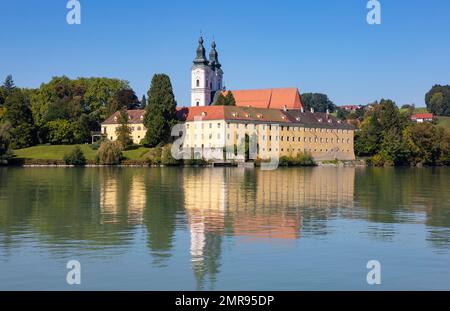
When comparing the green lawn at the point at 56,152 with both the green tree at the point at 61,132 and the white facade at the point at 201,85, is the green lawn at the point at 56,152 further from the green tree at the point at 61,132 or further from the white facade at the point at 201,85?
the white facade at the point at 201,85

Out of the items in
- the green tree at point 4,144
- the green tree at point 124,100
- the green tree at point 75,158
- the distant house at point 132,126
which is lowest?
the green tree at point 75,158

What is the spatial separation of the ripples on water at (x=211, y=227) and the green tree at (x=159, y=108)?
5923 centimetres

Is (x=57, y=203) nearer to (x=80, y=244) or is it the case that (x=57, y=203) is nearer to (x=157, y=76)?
(x=80, y=244)

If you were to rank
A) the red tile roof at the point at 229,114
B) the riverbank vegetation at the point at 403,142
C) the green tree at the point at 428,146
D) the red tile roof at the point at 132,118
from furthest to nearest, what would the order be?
the red tile roof at the point at 132,118 → the green tree at the point at 428,146 → the riverbank vegetation at the point at 403,142 → the red tile roof at the point at 229,114

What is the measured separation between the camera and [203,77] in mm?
149375

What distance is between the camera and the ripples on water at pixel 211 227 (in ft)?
67.8

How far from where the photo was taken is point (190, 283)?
17484mm

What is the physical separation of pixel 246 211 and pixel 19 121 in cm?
8305

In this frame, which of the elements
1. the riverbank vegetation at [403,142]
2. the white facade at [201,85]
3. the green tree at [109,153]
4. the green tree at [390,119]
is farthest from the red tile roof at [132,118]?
the green tree at [390,119]

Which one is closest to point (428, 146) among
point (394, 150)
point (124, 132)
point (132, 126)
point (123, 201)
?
point (394, 150)

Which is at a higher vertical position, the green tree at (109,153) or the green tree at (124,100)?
the green tree at (124,100)

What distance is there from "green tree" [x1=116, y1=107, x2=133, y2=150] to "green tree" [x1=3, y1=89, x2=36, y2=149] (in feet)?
45.0

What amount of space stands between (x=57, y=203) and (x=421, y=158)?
88456 millimetres

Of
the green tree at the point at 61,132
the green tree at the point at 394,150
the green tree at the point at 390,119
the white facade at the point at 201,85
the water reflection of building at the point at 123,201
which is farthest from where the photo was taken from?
the white facade at the point at 201,85
